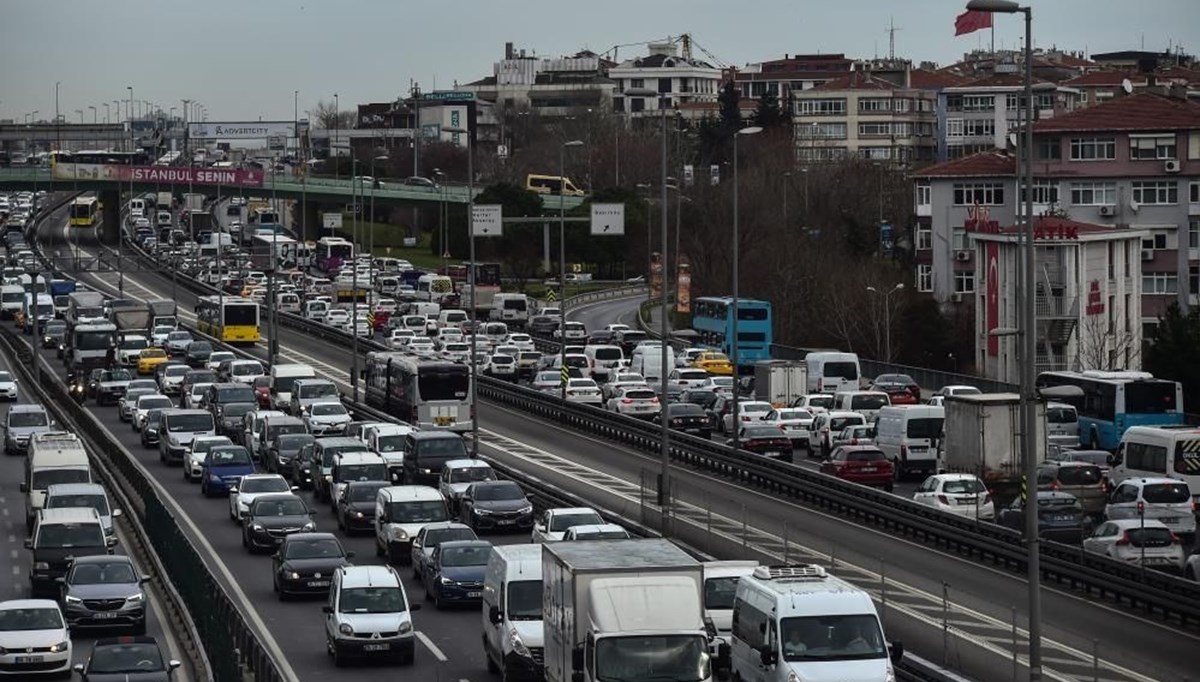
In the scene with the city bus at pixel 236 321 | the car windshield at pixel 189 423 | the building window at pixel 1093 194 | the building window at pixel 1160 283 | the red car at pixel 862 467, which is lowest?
the red car at pixel 862 467

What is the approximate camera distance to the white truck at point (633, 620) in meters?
25.6

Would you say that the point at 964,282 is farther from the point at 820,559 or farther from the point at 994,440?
the point at 820,559

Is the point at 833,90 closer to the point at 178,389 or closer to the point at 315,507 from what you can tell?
the point at 178,389

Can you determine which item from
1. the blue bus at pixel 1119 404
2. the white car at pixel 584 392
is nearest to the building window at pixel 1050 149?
the white car at pixel 584 392

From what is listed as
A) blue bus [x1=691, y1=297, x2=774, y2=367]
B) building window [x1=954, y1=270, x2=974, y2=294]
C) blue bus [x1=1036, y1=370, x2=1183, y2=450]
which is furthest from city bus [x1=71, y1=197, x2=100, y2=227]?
Answer: blue bus [x1=1036, y1=370, x2=1183, y2=450]

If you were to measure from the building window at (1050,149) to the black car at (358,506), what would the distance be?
61.0m

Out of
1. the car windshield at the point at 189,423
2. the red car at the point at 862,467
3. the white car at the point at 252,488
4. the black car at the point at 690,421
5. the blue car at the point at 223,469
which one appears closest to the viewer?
the white car at the point at 252,488

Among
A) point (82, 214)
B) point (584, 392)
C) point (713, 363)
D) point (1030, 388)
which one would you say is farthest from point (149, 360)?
point (82, 214)

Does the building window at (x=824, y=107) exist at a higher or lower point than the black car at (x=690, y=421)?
higher

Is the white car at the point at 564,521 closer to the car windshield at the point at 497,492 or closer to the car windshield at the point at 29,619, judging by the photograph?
the car windshield at the point at 497,492

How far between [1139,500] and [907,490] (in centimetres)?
1280

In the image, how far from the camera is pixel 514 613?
103 ft

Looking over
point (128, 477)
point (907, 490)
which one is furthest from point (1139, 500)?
point (128, 477)

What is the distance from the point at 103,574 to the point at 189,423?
26912 millimetres
